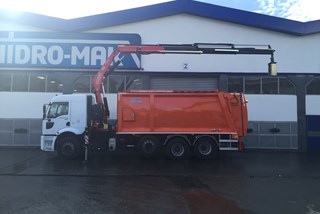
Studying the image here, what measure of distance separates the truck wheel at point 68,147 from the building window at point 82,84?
4810 millimetres

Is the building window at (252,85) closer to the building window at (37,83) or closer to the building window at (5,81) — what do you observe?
the building window at (37,83)

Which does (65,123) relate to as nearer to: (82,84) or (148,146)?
(148,146)

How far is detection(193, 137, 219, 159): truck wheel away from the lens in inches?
596

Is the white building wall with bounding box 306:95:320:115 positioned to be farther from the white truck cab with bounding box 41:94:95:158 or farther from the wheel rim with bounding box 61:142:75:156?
the wheel rim with bounding box 61:142:75:156

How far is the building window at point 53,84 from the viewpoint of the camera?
63.4 ft

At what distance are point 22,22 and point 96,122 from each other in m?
8.06

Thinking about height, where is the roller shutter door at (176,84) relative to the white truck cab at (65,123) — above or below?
above

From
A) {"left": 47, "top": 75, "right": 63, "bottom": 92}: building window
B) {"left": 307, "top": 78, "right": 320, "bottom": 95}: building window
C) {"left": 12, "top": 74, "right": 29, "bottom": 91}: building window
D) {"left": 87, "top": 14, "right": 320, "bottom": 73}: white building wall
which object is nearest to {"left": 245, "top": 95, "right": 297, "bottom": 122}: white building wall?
{"left": 307, "top": 78, "right": 320, "bottom": 95}: building window

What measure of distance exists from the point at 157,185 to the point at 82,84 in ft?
36.0

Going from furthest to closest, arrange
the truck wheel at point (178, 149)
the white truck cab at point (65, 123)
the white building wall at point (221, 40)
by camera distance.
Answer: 1. the white building wall at point (221, 40)
2. the truck wheel at point (178, 149)
3. the white truck cab at point (65, 123)

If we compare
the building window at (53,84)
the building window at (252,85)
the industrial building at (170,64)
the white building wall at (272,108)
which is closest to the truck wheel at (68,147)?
the industrial building at (170,64)

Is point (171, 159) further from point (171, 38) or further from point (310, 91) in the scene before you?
point (310, 91)

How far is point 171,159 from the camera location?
49.5 ft

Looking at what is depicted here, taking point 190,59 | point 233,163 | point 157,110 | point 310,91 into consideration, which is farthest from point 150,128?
point 310,91
